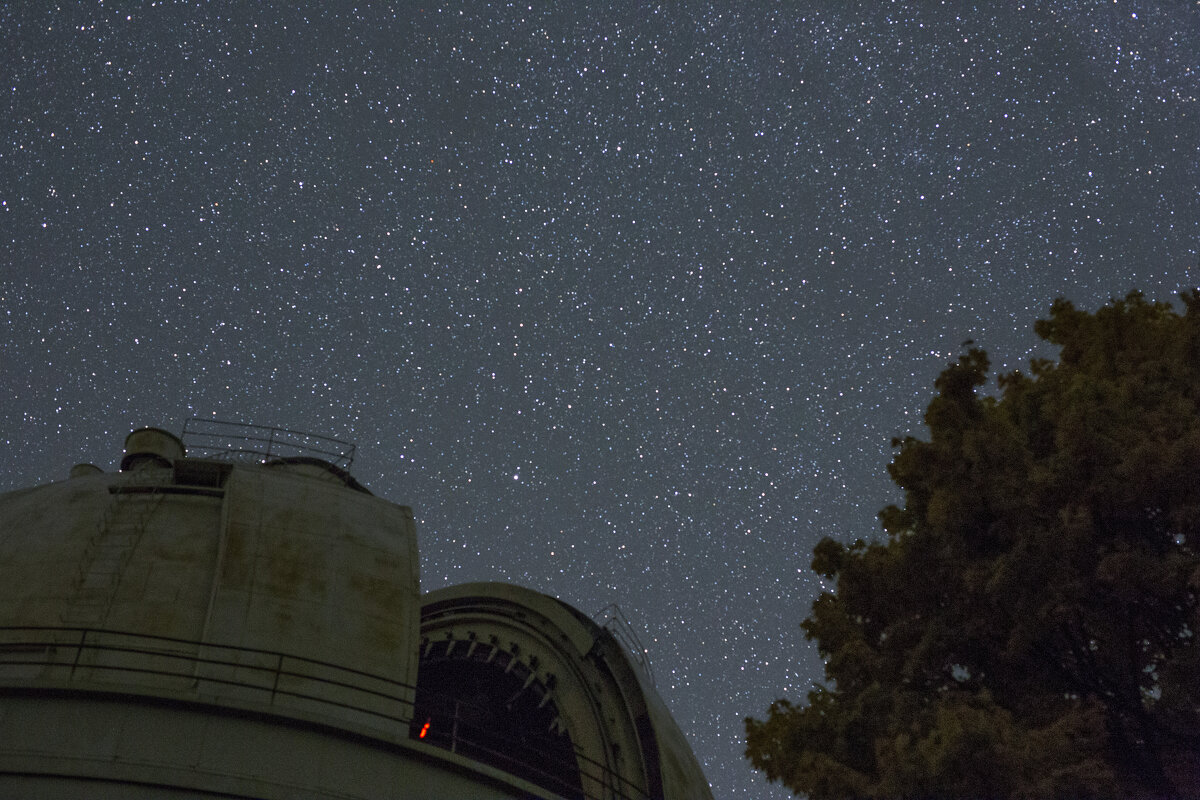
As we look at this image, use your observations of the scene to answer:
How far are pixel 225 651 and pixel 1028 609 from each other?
8947mm

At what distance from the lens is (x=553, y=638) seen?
17984mm

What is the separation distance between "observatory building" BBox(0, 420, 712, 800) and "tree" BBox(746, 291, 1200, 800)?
12.3 ft

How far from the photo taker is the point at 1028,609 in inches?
448

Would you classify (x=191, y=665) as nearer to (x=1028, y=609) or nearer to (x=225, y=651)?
(x=225, y=651)

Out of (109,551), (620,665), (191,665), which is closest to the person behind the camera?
(191,665)

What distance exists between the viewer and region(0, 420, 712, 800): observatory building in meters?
10.2

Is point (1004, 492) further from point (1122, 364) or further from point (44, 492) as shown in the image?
point (44, 492)

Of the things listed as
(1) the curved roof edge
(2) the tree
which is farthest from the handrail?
(1) the curved roof edge

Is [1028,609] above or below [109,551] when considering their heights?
below

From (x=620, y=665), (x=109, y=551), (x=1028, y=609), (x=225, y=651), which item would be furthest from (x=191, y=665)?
(x=1028, y=609)

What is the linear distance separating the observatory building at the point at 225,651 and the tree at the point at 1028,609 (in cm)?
376

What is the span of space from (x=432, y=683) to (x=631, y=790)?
15.9 feet

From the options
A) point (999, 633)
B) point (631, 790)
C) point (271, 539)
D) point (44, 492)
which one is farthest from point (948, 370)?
point (44, 492)

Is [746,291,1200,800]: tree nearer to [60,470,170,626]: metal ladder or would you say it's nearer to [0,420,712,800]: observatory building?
[0,420,712,800]: observatory building
